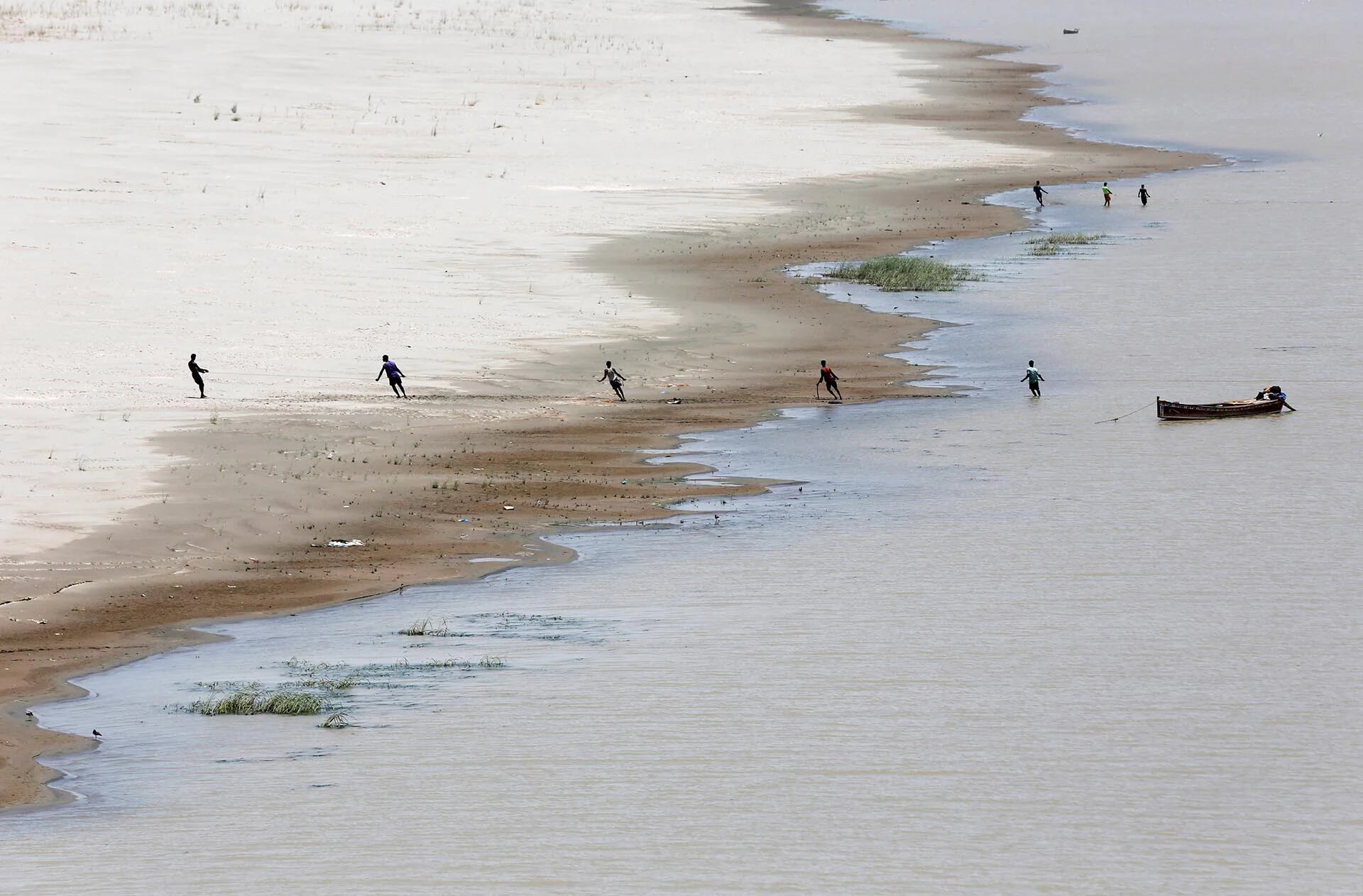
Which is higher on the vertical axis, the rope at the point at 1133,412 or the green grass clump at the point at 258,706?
the rope at the point at 1133,412

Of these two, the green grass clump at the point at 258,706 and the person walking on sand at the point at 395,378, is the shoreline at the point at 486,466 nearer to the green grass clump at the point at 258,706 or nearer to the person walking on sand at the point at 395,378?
the person walking on sand at the point at 395,378

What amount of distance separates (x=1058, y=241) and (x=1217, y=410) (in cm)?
2174

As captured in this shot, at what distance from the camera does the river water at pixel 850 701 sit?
20.0m

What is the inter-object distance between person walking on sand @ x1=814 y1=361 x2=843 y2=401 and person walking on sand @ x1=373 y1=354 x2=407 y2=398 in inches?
352

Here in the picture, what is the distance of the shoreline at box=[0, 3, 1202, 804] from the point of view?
2606 cm

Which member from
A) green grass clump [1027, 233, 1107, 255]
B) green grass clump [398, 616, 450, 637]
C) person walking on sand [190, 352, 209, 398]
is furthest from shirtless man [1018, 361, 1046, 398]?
green grass clump [398, 616, 450, 637]

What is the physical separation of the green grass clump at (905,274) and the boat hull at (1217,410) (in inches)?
560

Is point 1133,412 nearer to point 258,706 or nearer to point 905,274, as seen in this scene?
point 905,274

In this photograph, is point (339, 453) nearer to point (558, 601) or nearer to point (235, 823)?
point (558, 601)

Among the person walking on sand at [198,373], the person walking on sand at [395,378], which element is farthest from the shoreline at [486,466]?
the person walking on sand at [198,373]

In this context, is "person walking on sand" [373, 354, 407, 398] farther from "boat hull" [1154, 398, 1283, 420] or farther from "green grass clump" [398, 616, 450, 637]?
"boat hull" [1154, 398, 1283, 420]

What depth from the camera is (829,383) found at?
1592 inches

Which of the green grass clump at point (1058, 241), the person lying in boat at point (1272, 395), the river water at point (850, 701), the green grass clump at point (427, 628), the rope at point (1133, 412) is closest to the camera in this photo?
the river water at point (850, 701)

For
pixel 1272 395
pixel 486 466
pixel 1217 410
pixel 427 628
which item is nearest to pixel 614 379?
pixel 486 466
